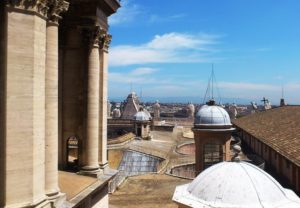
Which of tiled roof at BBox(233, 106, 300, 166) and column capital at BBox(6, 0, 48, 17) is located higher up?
column capital at BBox(6, 0, 48, 17)

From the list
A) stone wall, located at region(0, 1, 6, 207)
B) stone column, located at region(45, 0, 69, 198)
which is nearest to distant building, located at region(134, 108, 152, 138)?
stone column, located at region(45, 0, 69, 198)

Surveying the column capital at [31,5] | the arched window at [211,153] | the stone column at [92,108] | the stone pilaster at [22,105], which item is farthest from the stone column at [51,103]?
the arched window at [211,153]

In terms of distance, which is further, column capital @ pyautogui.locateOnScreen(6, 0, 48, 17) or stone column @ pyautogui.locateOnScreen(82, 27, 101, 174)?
stone column @ pyautogui.locateOnScreen(82, 27, 101, 174)

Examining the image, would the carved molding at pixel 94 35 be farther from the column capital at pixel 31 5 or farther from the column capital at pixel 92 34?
the column capital at pixel 31 5

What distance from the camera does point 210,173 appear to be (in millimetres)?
9586

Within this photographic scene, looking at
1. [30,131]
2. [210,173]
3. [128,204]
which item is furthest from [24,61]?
[128,204]

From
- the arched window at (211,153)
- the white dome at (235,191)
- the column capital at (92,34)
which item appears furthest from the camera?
the arched window at (211,153)

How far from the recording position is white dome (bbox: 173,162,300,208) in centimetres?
882

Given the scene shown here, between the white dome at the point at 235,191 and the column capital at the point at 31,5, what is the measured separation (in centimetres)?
595

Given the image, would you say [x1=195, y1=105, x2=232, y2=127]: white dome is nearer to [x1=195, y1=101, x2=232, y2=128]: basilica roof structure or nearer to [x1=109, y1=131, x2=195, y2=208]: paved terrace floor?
[x1=195, y1=101, x2=232, y2=128]: basilica roof structure

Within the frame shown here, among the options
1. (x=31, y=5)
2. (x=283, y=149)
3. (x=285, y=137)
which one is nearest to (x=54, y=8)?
(x=31, y=5)

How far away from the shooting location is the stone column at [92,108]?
17.1 m

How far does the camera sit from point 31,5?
10.9 meters

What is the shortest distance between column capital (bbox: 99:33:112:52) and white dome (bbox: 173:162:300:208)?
32.3ft
